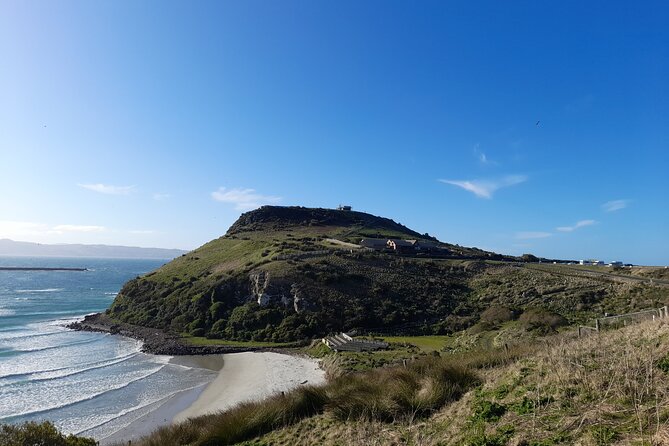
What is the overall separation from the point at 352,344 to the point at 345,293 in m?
16.0

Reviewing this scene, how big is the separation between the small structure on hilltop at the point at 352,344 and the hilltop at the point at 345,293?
18.6ft

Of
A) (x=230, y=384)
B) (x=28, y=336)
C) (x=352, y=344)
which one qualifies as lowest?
(x=28, y=336)

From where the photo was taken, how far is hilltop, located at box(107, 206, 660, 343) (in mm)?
43312

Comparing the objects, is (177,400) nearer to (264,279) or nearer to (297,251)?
(264,279)

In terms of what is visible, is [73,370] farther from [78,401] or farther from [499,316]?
[499,316]

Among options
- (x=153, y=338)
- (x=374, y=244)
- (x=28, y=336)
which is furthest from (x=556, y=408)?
(x=374, y=244)

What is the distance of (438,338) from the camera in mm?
39625

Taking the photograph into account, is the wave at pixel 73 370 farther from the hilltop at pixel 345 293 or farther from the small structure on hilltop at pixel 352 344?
the small structure on hilltop at pixel 352 344

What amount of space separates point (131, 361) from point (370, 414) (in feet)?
117

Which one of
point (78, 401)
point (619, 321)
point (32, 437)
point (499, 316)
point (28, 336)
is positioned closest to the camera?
point (32, 437)

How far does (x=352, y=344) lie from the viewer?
37.6 m

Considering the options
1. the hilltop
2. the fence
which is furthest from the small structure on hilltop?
the fence

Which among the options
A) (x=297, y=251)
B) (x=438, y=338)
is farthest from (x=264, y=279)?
(x=438, y=338)

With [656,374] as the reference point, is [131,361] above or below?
below
